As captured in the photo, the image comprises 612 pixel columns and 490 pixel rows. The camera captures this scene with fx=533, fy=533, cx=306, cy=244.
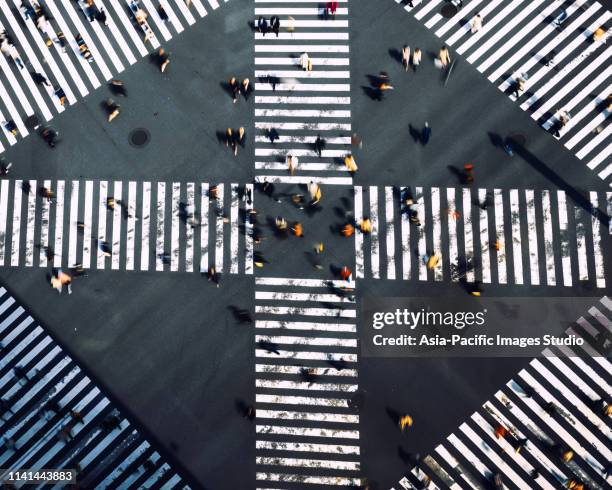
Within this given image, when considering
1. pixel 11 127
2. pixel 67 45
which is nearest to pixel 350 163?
pixel 67 45

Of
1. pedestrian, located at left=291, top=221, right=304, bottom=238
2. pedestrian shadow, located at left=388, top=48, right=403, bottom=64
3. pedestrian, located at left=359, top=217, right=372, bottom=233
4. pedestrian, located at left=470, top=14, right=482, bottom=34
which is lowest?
pedestrian, located at left=359, top=217, right=372, bottom=233

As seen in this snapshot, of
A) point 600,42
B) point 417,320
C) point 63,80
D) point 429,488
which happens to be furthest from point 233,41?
point 429,488

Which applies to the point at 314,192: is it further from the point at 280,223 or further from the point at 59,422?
the point at 59,422

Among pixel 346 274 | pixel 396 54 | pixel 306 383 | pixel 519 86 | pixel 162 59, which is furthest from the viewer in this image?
pixel 162 59

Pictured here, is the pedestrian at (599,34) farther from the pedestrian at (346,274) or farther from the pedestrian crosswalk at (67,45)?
the pedestrian crosswalk at (67,45)

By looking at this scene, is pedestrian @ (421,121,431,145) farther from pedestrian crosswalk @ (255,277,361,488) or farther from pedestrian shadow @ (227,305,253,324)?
pedestrian shadow @ (227,305,253,324)

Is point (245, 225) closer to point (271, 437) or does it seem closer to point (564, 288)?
point (271, 437)

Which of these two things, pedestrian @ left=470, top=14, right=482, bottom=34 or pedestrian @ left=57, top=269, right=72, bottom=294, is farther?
pedestrian @ left=470, top=14, right=482, bottom=34

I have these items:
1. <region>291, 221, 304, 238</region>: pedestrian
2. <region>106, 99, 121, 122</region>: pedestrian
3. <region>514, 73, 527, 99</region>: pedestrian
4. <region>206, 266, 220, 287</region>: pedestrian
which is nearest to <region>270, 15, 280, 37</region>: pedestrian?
<region>106, 99, 121, 122</region>: pedestrian
